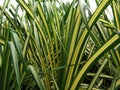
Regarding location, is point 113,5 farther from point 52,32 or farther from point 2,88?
point 2,88

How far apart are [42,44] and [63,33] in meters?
0.11

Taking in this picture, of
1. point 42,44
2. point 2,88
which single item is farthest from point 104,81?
point 2,88

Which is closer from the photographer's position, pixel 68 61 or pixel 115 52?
pixel 68 61

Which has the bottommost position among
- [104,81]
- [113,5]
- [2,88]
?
[104,81]

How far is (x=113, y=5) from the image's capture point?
3.50 feet

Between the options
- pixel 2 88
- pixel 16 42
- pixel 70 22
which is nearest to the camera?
pixel 16 42

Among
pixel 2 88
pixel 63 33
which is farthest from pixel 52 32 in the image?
pixel 2 88

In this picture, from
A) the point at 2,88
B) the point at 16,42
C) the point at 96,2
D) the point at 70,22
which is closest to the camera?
the point at 16,42

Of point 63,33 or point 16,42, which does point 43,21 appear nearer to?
point 63,33

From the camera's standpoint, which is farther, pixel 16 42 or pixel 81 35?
pixel 81 35

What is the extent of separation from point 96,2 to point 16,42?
1.84 feet

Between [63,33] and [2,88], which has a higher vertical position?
[63,33]

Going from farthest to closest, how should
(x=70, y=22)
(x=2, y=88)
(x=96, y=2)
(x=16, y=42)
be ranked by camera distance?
(x=96, y=2) → (x=70, y=22) → (x=2, y=88) → (x=16, y=42)

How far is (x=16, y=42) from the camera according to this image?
69cm
